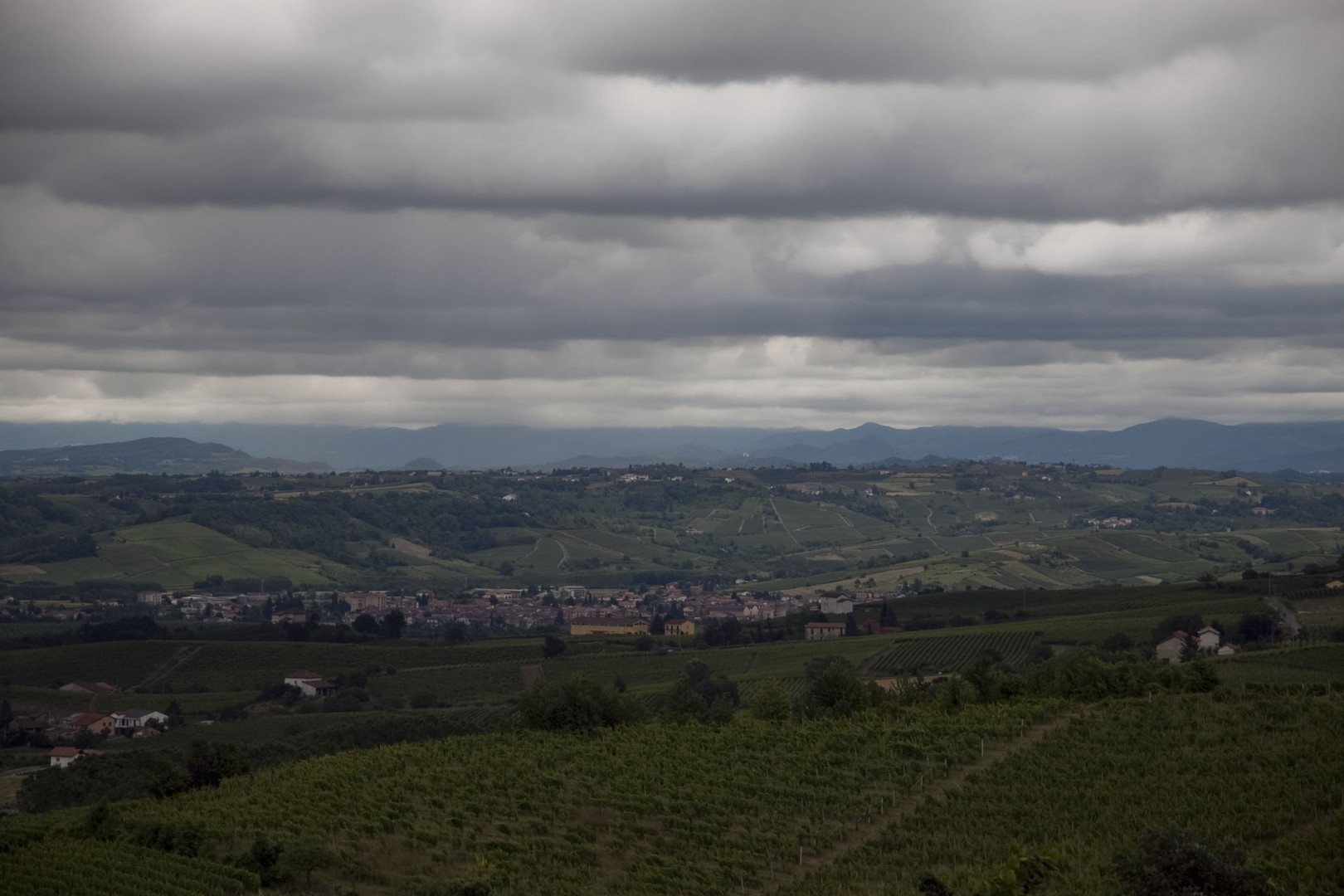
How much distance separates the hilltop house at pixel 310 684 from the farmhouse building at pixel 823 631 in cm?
4818

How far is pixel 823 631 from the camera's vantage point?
440ft

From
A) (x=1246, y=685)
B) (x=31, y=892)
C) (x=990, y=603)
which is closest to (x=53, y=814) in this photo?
(x=31, y=892)

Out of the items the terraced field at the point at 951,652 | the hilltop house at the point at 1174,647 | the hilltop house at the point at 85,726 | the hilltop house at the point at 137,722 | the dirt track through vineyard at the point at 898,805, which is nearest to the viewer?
the dirt track through vineyard at the point at 898,805

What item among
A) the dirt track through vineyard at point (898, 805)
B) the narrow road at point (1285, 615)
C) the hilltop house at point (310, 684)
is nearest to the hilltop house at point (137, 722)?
the hilltop house at point (310, 684)

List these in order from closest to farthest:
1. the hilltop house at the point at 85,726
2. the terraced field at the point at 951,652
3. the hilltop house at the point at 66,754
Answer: the hilltop house at the point at 66,754 < the terraced field at the point at 951,652 < the hilltop house at the point at 85,726

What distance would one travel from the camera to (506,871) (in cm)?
3791

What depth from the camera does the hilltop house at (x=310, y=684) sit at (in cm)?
11300

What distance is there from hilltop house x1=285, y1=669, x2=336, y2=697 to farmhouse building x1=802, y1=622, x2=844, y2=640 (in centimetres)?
4818

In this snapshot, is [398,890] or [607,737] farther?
[607,737]

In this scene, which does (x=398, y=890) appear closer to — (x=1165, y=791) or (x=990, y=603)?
(x=1165, y=791)

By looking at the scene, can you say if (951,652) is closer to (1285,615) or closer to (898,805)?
(1285,615)

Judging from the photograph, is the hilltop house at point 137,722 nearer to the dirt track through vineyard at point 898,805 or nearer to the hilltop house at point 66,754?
the hilltop house at point 66,754

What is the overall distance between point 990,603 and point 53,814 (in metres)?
114

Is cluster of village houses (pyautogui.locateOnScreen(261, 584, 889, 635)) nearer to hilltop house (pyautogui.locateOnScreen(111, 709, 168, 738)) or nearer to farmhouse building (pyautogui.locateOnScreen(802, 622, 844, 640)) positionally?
farmhouse building (pyautogui.locateOnScreen(802, 622, 844, 640))
